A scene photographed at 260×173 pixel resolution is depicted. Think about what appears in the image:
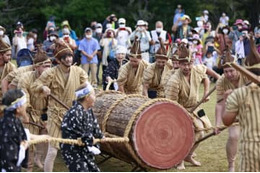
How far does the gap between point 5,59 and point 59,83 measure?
1.39 meters

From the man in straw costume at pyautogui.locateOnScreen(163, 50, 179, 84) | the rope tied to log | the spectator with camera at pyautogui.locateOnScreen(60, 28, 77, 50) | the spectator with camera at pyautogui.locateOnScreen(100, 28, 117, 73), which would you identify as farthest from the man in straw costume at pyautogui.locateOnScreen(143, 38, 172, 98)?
the spectator with camera at pyautogui.locateOnScreen(100, 28, 117, 73)

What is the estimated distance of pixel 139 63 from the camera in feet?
34.6

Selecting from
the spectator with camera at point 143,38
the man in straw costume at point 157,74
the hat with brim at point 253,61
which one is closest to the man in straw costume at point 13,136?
the hat with brim at point 253,61

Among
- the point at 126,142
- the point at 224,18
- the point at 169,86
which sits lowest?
the point at 126,142

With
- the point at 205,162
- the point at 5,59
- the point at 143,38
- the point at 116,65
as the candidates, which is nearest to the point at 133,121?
the point at 205,162

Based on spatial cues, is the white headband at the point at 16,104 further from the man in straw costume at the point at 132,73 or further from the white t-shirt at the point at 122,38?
the white t-shirt at the point at 122,38

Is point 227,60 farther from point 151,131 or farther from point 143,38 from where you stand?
point 143,38

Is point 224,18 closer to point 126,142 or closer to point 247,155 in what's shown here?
point 126,142

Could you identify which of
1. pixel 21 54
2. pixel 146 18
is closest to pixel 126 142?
pixel 21 54

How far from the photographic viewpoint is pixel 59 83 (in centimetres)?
823

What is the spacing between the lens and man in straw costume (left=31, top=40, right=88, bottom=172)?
813 centimetres

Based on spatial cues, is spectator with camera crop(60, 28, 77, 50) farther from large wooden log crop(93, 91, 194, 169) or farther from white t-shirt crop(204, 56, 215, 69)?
large wooden log crop(93, 91, 194, 169)

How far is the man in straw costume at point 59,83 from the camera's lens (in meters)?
8.13

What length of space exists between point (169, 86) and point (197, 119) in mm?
610
